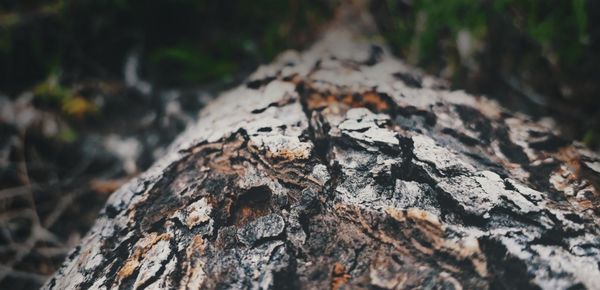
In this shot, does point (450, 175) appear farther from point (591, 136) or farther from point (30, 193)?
point (30, 193)

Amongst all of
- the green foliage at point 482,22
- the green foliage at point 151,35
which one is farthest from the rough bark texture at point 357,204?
the green foliage at point 151,35

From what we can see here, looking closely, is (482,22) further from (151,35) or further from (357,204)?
(151,35)

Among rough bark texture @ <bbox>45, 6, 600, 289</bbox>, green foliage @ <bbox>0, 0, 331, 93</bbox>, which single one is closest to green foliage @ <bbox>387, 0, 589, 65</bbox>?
rough bark texture @ <bbox>45, 6, 600, 289</bbox>

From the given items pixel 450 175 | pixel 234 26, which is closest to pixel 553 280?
pixel 450 175

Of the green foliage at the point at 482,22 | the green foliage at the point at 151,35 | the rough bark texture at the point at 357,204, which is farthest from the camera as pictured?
the green foliage at the point at 151,35

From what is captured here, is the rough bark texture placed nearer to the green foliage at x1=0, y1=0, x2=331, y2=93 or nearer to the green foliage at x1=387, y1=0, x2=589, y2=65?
the green foliage at x1=387, y1=0, x2=589, y2=65

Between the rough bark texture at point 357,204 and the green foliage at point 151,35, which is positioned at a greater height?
the green foliage at point 151,35

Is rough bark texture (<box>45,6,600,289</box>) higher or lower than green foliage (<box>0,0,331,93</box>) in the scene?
lower

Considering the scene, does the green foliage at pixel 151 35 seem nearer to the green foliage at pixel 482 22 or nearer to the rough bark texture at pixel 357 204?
the green foliage at pixel 482 22
